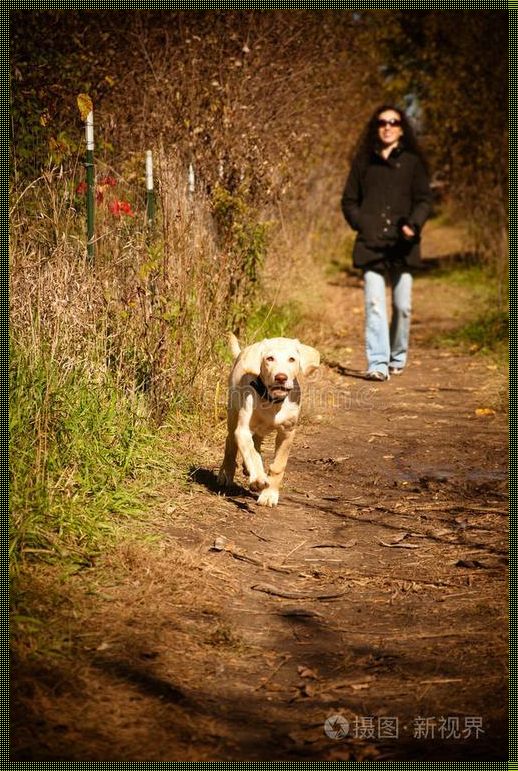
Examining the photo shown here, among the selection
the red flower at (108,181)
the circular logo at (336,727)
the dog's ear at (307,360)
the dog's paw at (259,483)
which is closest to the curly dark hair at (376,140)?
the red flower at (108,181)

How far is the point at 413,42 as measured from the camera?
859 inches

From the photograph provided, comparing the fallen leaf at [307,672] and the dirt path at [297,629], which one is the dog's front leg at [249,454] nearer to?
the dirt path at [297,629]

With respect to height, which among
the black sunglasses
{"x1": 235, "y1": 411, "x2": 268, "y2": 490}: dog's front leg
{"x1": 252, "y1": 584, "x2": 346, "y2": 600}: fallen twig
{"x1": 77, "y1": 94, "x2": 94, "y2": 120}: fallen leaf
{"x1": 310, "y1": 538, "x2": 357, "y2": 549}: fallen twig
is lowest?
{"x1": 310, "y1": 538, "x2": 357, "y2": 549}: fallen twig

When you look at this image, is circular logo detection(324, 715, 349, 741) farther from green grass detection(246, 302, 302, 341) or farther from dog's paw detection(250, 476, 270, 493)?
green grass detection(246, 302, 302, 341)

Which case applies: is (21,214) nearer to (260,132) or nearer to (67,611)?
(67,611)

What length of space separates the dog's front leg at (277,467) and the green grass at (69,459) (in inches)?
27.5

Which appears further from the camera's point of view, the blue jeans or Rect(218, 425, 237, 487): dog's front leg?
the blue jeans

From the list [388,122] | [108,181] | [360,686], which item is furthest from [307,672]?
[388,122]

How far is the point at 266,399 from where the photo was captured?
5.15 metres

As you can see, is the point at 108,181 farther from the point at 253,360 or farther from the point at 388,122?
the point at 388,122

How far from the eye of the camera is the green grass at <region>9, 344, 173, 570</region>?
4.16 metres

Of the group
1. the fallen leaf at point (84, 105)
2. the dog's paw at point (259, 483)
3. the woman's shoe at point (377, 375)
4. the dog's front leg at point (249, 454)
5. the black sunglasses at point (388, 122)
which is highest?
the black sunglasses at point (388, 122)

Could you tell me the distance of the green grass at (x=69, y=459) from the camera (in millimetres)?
4164

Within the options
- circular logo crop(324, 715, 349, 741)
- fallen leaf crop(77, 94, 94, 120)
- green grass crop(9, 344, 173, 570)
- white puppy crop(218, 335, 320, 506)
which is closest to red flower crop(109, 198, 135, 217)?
fallen leaf crop(77, 94, 94, 120)
